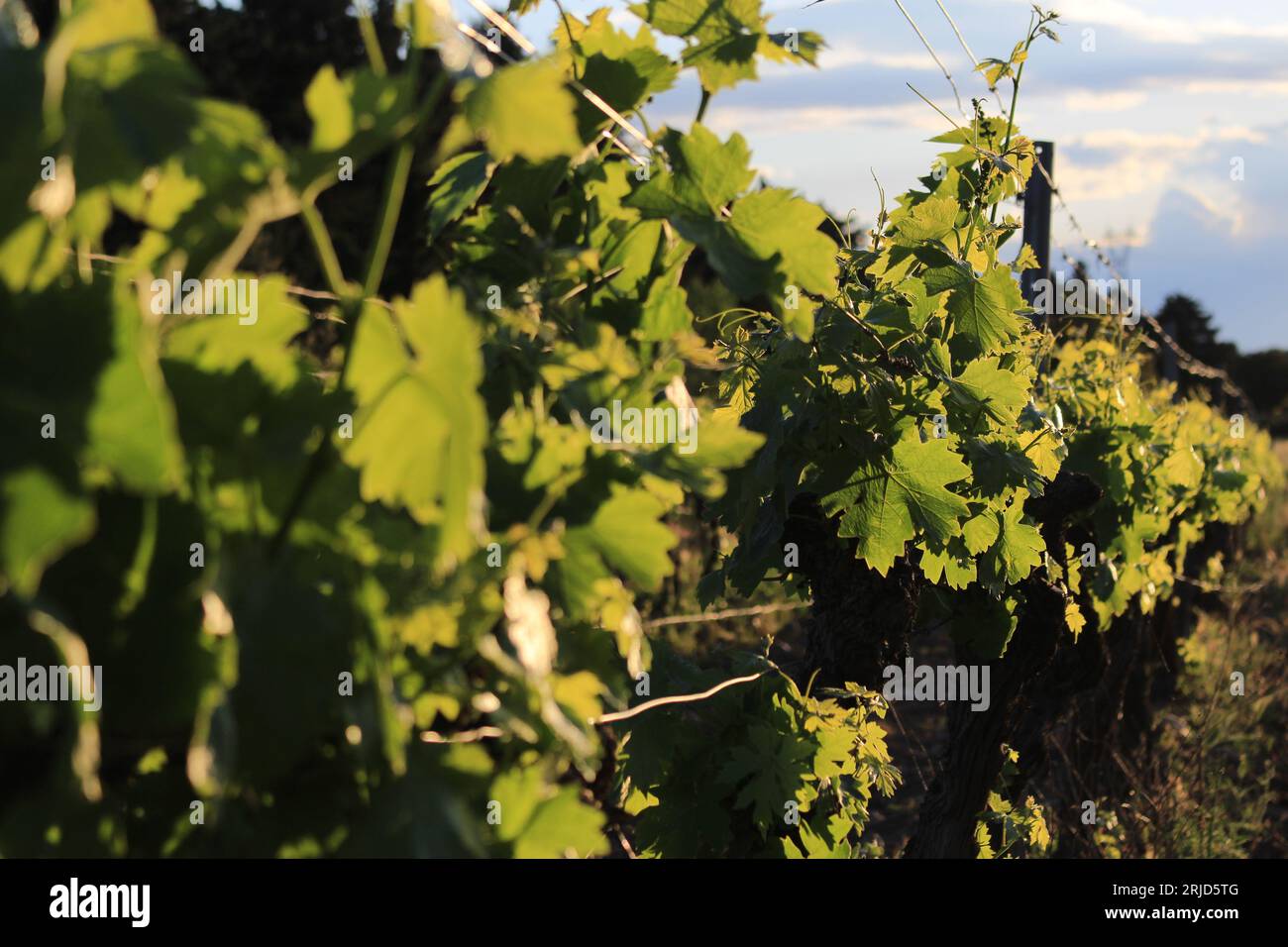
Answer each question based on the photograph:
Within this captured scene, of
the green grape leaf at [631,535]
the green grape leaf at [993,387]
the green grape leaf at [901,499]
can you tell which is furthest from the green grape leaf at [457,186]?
the green grape leaf at [993,387]

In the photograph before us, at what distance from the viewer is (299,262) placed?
16125 millimetres

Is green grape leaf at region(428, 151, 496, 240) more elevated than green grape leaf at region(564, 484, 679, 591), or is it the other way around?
green grape leaf at region(428, 151, 496, 240)

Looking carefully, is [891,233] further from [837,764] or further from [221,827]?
[221,827]

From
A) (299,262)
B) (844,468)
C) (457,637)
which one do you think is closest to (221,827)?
(457,637)

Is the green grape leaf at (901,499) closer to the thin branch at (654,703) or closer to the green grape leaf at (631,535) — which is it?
the thin branch at (654,703)

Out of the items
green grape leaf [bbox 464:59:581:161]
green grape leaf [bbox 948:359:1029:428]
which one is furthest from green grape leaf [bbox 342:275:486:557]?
green grape leaf [bbox 948:359:1029:428]

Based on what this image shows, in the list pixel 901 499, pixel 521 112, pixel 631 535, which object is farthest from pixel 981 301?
pixel 521 112

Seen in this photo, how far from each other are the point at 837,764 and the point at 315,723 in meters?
1.45

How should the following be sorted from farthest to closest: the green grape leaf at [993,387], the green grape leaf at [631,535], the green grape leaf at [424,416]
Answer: the green grape leaf at [993,387] < the green grape leaf at [631,535] < the green grape leaf at [424,416]

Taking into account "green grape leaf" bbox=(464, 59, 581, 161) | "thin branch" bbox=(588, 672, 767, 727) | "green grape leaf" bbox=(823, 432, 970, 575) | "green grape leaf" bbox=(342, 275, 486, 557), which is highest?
"green grape leaf" bbox=(464, 59, 581, 161)

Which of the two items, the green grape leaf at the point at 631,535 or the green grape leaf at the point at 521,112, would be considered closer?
the green grape leaf at the point at 521,112

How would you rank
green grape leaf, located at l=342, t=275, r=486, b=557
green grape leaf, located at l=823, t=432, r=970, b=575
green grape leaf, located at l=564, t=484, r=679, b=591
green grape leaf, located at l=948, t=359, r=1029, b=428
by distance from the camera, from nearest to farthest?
green grape leaf, located at l=342, t=275, r=486, b=557
green grape leaf, located at l=564, t=484, r=679, b=591
green grape leaf, located at l=823, t=432, r=970, b=575
green grape leaf, located at l=948, t=359, r=1029, b=428

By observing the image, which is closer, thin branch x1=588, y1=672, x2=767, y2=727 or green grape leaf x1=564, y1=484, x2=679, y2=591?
green grape leaf x1=564, y1=484, x2=679, y2=591

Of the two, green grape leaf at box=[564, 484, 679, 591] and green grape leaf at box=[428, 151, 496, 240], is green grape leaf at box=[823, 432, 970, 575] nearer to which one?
green grape leaf at box=[428, 151, 496, 240]
